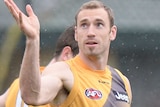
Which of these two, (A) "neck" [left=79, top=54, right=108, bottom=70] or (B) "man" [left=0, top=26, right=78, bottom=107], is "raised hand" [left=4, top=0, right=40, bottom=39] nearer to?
(A) "neck" [left=79, top=54, right=108, bottom=70]

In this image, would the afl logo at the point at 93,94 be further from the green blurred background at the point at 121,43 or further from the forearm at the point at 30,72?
the green blurred background at the point at 121,43

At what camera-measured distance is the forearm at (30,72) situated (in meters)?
3.00

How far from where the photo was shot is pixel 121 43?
657cm

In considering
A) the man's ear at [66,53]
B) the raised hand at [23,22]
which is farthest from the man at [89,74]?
the man's ear at [66,53]

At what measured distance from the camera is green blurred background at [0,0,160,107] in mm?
6523

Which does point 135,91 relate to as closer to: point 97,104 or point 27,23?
point 97,104

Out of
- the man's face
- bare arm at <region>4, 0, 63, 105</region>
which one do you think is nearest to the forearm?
bare arm at <region>4, 0, 63, 105</region>

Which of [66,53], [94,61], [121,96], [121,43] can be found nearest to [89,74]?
[94,61]

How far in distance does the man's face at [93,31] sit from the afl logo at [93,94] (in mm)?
202

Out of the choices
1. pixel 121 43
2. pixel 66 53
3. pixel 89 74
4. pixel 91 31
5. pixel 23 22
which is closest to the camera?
pixel 23 22

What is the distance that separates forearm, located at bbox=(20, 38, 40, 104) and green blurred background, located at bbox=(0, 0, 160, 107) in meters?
3.37

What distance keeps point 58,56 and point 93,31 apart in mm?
865

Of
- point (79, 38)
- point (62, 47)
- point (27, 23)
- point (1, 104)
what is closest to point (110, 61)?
point (62, 47)

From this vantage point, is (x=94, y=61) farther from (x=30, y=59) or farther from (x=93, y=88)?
(x=30, y=59)
